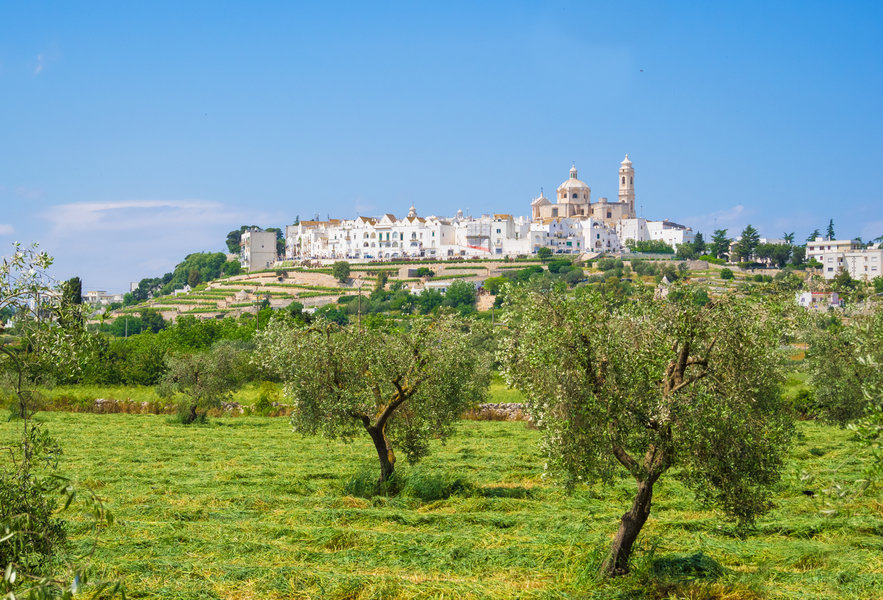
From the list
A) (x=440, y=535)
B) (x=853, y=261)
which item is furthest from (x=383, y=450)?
(x=853, y=261)

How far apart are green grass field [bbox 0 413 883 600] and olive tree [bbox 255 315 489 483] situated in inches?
63.9

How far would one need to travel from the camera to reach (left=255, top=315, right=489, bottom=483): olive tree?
1884 cm

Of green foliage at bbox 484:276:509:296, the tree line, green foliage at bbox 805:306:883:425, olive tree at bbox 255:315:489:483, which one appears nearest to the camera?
the tree line

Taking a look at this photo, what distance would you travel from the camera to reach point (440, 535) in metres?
14.8

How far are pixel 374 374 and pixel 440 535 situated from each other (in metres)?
5.18

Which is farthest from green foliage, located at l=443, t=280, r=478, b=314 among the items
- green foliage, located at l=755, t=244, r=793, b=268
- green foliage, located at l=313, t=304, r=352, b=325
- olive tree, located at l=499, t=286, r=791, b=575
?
olive tree, located at l=499, t=286, r=791, b=575

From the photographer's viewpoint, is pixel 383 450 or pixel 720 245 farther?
pixel 720 245

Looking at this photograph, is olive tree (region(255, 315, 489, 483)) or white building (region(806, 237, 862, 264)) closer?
olive tree (region(255, 315, 489, 483))

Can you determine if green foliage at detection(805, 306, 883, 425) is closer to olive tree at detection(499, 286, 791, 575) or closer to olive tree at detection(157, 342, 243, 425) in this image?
olive tree at detection(499, 286, 791, 575)

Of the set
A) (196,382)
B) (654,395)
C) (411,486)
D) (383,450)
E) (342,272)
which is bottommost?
(411,486)

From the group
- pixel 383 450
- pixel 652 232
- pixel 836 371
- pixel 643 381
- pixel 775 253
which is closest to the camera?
pixel 643 381

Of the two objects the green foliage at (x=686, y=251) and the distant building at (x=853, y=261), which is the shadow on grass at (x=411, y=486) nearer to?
the distant building at (x=853, y=261)

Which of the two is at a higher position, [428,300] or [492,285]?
[492,285]

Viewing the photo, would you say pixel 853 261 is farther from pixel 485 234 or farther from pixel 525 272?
pixel 485 234
